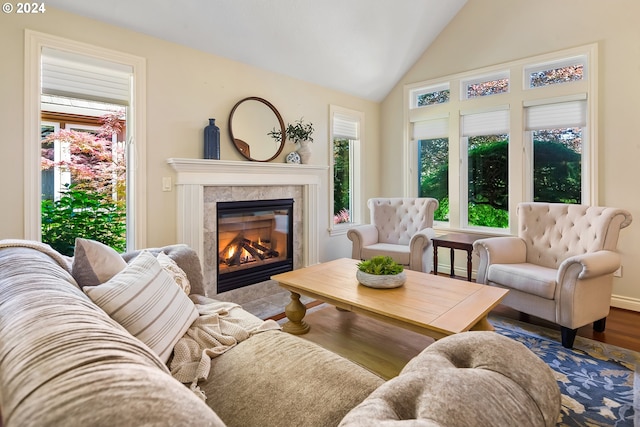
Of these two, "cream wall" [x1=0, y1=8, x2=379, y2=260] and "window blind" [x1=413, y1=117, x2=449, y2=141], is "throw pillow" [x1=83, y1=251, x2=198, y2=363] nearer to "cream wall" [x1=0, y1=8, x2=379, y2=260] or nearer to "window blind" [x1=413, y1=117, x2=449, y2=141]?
"cream wall" [x1=0, y1=8, x2=379, y2=260]

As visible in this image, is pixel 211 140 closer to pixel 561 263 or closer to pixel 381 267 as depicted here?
pixel 381 267

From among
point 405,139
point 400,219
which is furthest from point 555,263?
point 405,139

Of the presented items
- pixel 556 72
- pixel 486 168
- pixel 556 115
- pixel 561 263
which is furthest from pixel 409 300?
pixel 556 72

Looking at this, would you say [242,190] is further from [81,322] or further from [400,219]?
Answer: [81,322]

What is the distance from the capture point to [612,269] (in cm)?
247

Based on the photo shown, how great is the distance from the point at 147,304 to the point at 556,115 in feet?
13.7

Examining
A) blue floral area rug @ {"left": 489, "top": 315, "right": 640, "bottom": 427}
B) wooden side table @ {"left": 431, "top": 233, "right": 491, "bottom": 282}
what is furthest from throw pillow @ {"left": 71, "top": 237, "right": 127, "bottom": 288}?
wooden side table @ {"left": 431, "top": 233, "right": 491, "bottom": 282}

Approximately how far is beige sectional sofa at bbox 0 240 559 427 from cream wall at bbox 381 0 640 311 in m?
3.47

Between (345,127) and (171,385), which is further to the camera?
(345,127)

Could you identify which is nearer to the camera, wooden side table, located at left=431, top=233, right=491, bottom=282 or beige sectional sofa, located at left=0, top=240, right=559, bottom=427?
beige sectional sofa, located at left=0, top=240, right=559, bottom=427

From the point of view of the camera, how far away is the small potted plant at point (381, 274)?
2.24 metres

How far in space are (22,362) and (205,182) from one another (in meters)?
2.71

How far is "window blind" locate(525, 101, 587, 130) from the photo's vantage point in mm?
3430

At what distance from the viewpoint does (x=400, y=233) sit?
13.6ft
